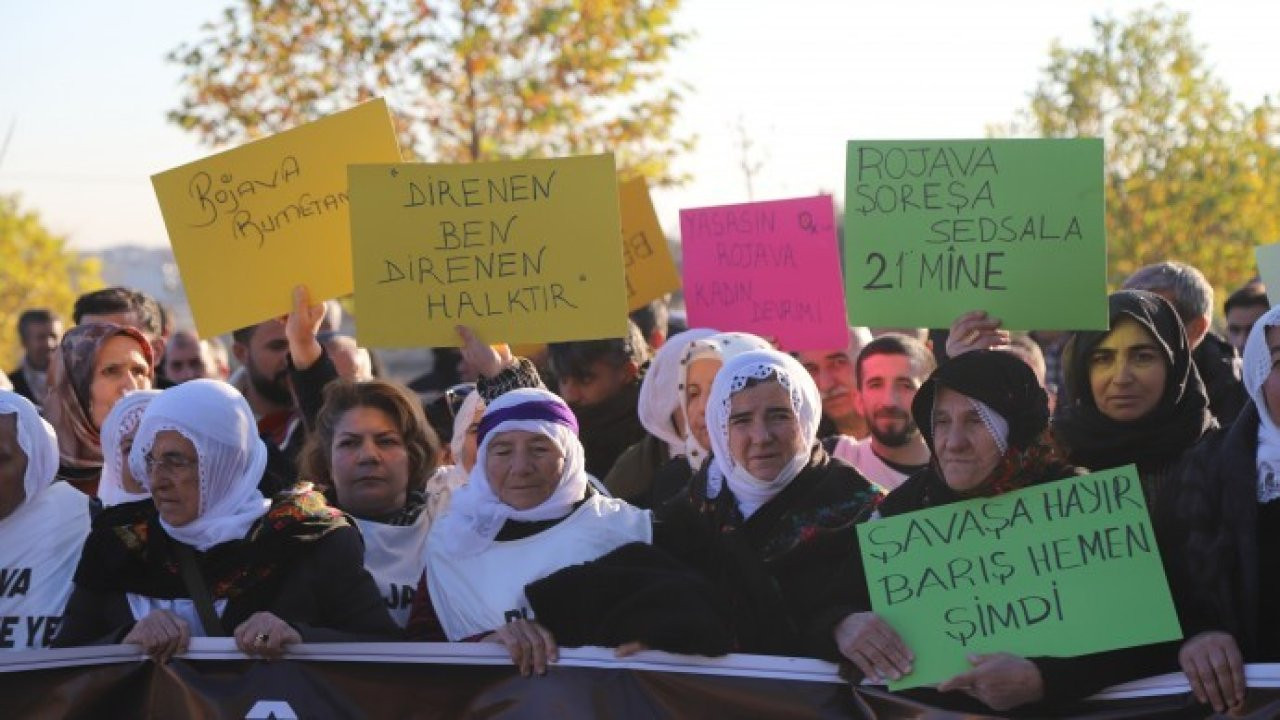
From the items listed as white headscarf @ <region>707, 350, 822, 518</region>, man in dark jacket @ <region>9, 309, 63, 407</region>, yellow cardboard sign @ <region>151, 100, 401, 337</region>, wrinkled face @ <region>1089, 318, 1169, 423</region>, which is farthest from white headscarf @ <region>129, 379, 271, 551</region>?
man in dark jacket @ <region>9, 309, 63, 407</region>

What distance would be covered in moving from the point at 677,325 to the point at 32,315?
14.6ft

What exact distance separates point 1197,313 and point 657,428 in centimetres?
192

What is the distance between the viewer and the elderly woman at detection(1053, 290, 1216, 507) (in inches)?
197

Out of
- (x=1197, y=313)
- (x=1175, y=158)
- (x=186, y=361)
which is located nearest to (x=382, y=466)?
(x=1197, y=313)

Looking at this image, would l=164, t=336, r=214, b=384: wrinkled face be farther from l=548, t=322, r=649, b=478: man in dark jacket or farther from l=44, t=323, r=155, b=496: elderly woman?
l=548, t=322, r=649, b=478: man in dark jacket

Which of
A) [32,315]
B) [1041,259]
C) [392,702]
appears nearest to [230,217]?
[392,702]

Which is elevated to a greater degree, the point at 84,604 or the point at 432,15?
the point at 432,15

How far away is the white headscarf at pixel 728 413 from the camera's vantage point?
15.6 feet

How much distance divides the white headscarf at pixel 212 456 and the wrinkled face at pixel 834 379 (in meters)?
2.99

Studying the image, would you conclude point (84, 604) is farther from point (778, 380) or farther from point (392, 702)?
point (778, 380)

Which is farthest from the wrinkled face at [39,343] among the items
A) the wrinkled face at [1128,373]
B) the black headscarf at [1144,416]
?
the wrinkled face at [1128,373]

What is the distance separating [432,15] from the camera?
49.7 ft

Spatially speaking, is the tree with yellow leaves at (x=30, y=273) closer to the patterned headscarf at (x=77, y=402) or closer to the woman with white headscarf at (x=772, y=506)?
the patterned headscarf at (x=77, y=402)

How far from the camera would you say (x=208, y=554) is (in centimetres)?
482
